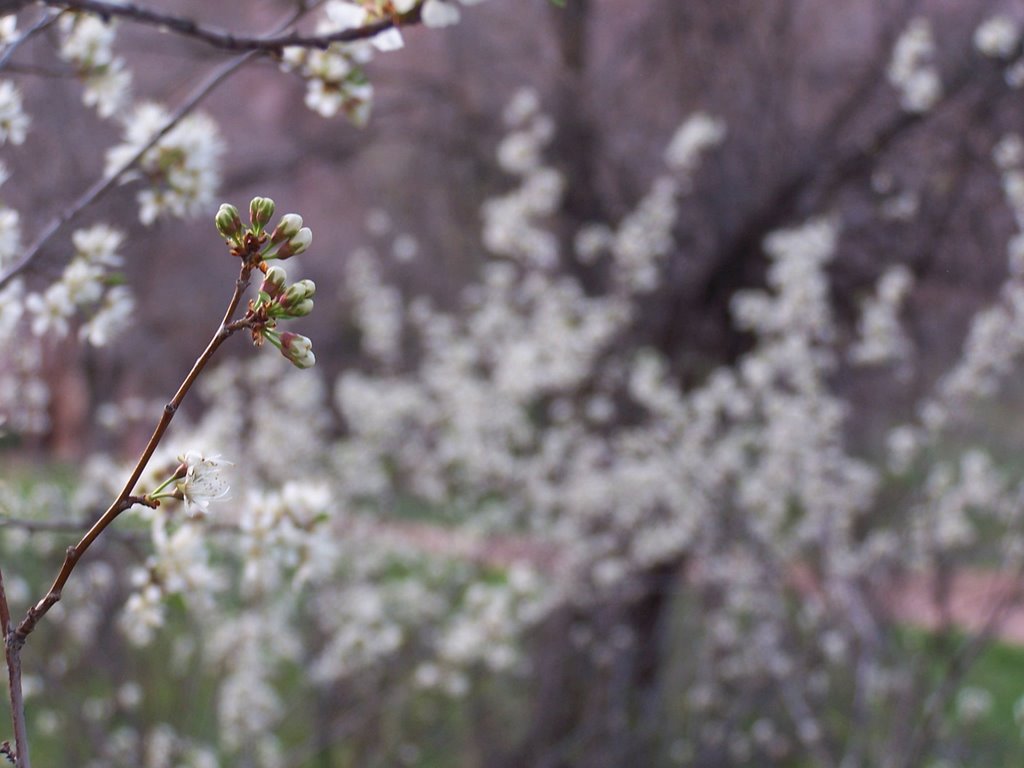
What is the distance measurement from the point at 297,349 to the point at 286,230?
0.33 ft

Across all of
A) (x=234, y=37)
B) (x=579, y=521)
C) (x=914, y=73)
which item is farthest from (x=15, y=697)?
(x=579, y=521)

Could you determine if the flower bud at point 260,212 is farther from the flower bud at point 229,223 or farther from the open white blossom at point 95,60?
the open white blossom at point 95,60

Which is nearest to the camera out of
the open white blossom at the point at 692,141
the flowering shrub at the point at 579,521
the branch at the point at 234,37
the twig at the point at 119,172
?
the branch at the point at 234,37

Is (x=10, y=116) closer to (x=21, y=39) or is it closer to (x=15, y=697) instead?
(x=21, y=39)

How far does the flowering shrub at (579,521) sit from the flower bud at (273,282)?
210 centimetres

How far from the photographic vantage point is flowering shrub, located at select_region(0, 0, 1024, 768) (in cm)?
338

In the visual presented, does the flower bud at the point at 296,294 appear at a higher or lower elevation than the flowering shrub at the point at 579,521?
lower

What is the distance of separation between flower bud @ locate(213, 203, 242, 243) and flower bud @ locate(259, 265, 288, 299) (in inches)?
1.6

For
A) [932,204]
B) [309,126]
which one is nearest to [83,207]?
[932,204]

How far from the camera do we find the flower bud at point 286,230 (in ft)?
2.91

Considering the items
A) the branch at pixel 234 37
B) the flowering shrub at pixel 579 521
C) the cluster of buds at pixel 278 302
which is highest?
the flowering shrub at pixel 579 521

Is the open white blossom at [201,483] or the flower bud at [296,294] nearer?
the flower bud at [296,294]

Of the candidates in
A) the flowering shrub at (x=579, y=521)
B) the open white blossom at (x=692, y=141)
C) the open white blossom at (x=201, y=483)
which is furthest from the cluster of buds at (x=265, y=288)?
the open white blossom at (x=692, y=141)

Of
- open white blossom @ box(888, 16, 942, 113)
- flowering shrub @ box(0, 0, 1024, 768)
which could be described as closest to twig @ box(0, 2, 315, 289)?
flowering shrub @ box(0, 0, 1024, 768)
